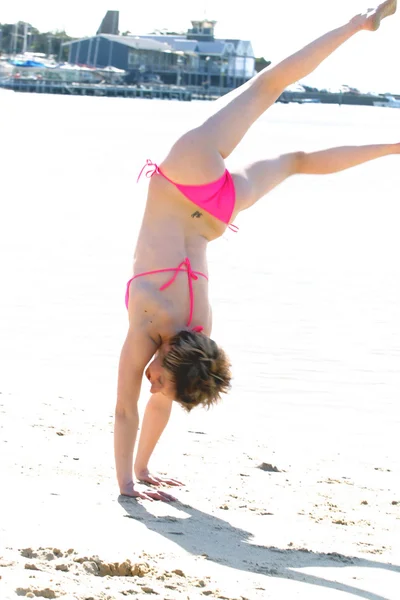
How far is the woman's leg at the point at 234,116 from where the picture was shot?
17.0 ft

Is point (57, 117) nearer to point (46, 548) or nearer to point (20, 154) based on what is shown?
point (20, 154)

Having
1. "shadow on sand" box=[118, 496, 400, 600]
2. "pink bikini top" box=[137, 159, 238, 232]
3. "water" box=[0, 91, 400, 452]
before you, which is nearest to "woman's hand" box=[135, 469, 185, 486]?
"shadow on sand" box=[118, 496, 400, 600]

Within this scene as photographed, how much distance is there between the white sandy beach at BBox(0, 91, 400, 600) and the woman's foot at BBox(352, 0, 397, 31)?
0.87 meters

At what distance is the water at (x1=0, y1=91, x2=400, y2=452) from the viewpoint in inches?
315

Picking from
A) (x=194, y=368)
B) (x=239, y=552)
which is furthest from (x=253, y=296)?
(x=239, y=552)

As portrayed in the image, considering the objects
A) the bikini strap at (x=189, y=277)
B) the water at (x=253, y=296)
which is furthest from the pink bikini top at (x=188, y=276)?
the water at (x=253, y=296)

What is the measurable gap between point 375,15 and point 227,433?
9.15 ft

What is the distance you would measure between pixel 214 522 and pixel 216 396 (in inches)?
23.4

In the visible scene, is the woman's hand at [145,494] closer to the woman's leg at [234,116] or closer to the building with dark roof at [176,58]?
the woman's leg at [234,116]

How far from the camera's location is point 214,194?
5215 millimetres

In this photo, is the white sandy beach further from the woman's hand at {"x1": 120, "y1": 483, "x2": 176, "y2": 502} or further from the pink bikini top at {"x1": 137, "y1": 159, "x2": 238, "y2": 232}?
the pink bikini top at {"x1": 137, "y1": 159, "x2": 238, "y2": 232}

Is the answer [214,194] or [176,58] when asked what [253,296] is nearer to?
[214,194]

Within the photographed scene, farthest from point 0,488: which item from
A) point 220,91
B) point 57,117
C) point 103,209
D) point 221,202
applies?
point 220,91

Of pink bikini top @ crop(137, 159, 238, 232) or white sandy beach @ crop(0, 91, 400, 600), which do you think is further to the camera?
pink bikini top @ crop(137, 159, 238, 232)
